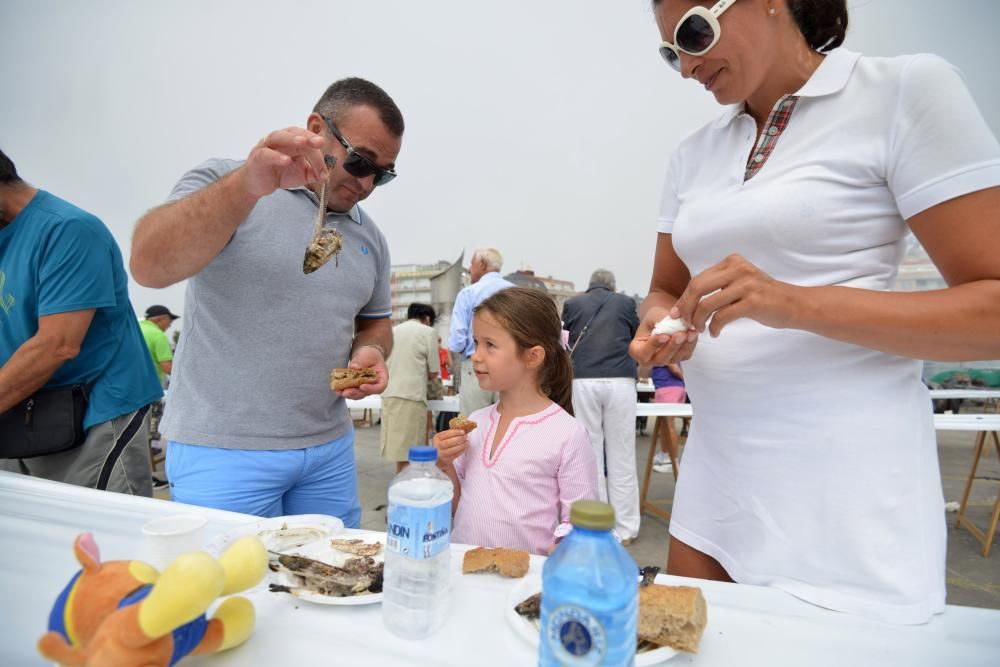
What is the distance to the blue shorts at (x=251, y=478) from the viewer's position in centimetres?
154

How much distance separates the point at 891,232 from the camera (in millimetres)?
959

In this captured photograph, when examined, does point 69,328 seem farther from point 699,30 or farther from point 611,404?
point 611,404

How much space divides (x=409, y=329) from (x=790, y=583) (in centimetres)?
472

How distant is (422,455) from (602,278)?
4011 mm

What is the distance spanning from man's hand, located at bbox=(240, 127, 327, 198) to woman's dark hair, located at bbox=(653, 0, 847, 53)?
118 cm

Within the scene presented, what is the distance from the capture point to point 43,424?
1818mm

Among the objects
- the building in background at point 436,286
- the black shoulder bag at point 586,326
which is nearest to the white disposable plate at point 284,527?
the black shoulder bag at point 586,326

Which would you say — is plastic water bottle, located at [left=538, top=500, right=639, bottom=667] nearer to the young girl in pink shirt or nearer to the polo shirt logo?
→ the young girl in pink shirt

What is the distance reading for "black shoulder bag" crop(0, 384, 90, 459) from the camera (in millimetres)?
1796

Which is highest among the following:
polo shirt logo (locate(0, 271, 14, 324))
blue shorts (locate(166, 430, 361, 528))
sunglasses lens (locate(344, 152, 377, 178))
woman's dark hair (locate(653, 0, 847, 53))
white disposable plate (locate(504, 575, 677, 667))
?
woman's dark hair (locate(653, 0, 847, 53))

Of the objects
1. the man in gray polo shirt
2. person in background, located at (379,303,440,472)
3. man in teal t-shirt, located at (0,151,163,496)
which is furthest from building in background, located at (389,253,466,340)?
the man in gray polo shirt

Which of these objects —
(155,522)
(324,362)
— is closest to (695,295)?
(155,522)

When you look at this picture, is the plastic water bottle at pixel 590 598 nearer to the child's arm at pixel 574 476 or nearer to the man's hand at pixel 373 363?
the child's arm at pixel 574 476

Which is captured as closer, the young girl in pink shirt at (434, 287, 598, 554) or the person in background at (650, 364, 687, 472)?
the young girl in pink shirt at (434, 287, 598, 554)
